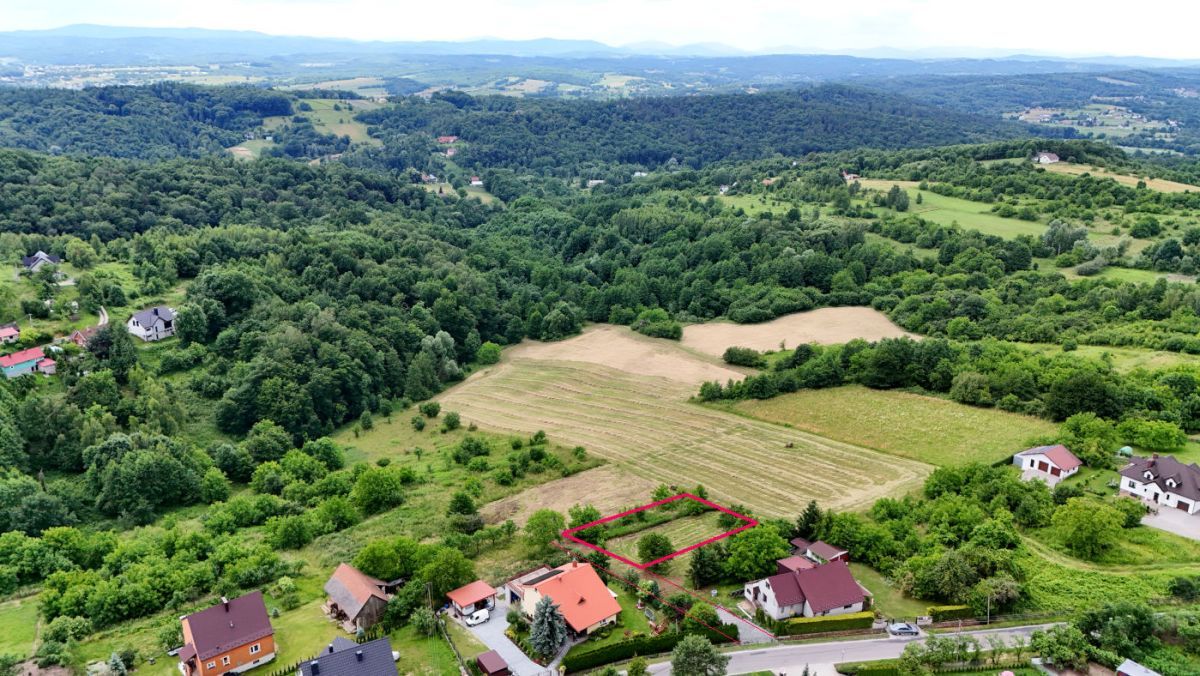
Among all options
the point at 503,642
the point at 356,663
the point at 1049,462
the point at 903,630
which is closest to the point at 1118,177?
the point at 1049,462

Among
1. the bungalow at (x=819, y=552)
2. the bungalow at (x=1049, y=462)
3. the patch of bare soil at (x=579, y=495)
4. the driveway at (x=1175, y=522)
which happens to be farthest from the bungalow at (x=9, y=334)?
the driveway at (x=1175, y=522)

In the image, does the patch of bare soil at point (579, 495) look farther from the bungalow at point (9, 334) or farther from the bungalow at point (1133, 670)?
the bungalow at point (9, 334)

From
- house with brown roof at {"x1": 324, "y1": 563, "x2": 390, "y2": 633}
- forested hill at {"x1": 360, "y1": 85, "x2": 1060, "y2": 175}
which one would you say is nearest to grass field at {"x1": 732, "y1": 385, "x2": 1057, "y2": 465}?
house with brown roof at {"x1": 324, "y1": 563, "x2": 390, "y2": 633}

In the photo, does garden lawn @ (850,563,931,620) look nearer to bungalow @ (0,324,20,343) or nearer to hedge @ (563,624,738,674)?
hedge @ (563,624,738,674)

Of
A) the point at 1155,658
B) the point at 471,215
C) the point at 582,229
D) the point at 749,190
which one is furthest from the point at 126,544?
the point at 749,190

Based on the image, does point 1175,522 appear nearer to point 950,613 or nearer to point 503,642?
point 950,613
